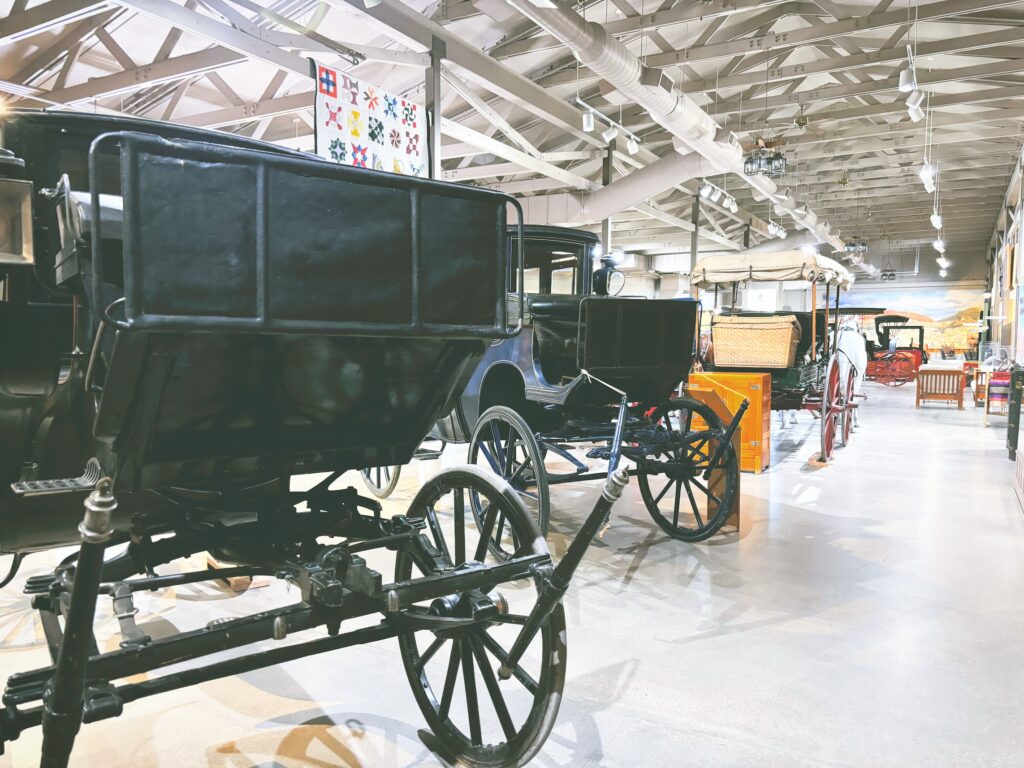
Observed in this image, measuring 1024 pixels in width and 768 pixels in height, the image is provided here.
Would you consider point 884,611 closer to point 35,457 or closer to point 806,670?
point 806,670

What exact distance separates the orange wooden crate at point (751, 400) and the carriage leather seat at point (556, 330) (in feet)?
4.97

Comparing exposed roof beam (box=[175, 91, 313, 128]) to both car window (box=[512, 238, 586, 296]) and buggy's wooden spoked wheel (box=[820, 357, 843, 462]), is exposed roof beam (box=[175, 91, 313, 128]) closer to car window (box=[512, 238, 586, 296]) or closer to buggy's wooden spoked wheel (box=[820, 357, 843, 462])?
car window (box=[512, 238, 586, 296])

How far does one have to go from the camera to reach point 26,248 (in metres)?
1.72

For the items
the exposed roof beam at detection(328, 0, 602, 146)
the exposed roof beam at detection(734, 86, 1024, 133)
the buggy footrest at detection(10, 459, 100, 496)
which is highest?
the exposed roof beam at detection(734, 86, 1024, 133)

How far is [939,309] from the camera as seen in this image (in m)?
27.3

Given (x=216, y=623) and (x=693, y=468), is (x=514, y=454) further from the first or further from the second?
(x=216, y=623)

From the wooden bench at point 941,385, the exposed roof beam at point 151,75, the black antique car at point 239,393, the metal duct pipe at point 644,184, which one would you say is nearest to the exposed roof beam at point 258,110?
the exposed roof beam at point 151,75

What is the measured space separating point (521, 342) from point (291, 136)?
750 centimetres

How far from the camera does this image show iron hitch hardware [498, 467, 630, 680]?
1.63m

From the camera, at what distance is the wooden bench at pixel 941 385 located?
12.5 meters

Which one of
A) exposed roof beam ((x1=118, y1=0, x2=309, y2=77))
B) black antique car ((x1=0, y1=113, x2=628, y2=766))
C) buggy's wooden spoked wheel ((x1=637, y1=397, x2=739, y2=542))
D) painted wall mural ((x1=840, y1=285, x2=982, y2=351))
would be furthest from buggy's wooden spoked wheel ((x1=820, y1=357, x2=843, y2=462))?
painted wall mural ((x1=840, y1=285, x2=982, y2=351))

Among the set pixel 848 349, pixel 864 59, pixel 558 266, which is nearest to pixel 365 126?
pixel 558 266

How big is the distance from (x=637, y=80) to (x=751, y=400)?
3697 mm

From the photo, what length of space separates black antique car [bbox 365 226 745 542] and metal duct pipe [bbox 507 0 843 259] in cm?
220
